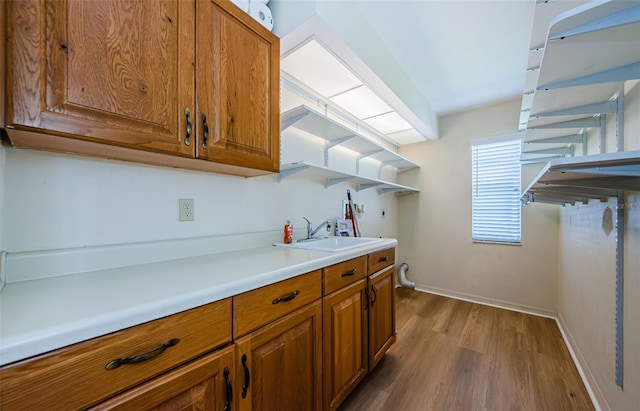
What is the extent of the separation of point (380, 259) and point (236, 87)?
56.4 inches

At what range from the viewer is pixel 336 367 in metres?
1.31

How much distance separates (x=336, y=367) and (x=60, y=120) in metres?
1.54

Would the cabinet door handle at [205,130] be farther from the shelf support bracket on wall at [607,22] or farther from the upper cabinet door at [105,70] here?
the shelf support bracket on wall at [607,22]

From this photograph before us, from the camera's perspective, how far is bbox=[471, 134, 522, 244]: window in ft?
9.41

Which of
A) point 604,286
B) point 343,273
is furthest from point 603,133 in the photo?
point 343,273

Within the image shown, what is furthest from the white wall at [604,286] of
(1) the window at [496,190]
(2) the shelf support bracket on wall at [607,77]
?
(1) the window at [496,190]

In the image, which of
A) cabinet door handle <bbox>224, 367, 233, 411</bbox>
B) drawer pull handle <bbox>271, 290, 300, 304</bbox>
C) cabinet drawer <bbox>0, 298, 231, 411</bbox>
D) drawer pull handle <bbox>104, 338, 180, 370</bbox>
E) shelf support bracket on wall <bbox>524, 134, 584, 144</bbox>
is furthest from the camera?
shelf support bracket on wall <bbox>524, 134, 584, 144</bbox>

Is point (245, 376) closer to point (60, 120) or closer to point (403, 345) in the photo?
point (60, 120)

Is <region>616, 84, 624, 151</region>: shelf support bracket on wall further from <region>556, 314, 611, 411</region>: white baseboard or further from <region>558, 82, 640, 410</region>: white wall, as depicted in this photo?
<region>556, 314, 611, 411</region>: white baseboard

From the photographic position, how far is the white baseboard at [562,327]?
146 cm

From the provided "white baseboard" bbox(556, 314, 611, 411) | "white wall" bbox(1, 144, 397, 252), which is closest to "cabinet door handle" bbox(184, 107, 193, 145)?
"white wall" bbox(1, 144, 397, 252)

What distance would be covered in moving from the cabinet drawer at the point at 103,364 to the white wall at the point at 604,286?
1.80 meters

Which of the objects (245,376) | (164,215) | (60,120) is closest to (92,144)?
(60,120)

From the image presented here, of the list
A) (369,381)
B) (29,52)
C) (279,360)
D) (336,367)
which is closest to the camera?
(29,52)
